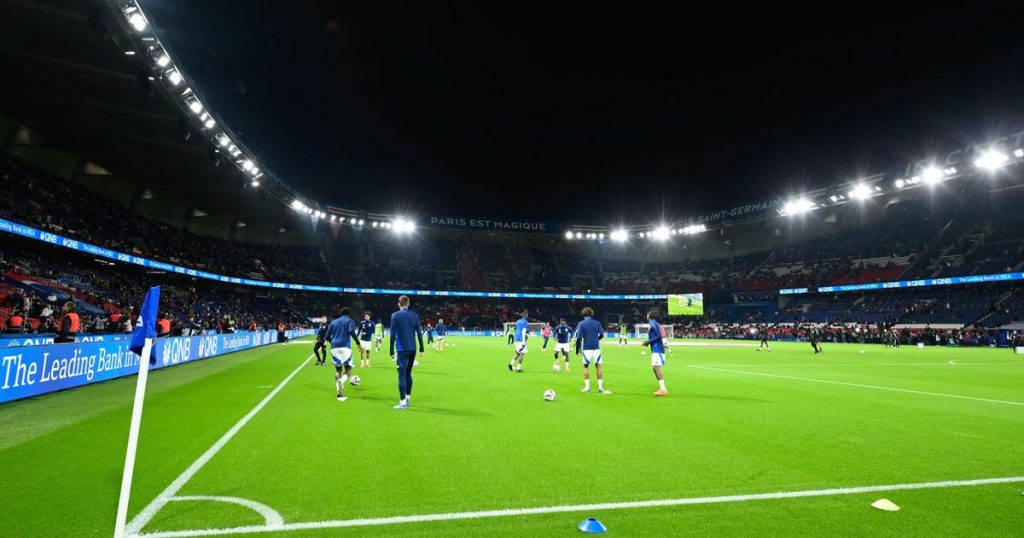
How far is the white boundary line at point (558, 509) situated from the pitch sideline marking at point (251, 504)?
14 centimetres

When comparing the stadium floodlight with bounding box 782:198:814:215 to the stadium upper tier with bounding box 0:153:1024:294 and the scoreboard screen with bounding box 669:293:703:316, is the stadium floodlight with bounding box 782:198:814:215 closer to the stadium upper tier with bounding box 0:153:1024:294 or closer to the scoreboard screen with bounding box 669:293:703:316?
the stadium upper tier with bounding box 0:153:1024:294

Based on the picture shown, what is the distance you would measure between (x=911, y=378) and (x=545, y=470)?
16772 millimetres

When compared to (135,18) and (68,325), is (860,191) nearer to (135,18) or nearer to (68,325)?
(135,18)

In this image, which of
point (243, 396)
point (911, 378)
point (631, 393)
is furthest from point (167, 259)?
point (911, 378)

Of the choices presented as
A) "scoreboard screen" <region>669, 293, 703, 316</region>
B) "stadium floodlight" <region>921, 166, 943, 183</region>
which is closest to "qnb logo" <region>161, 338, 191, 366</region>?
"scoreboard screen" <region>669, 293, 703, 316</region>

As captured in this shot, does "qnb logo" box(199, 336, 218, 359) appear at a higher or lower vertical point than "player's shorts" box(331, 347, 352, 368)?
lower

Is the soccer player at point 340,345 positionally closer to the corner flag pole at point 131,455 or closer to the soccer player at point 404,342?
the soccer player at point 404,342

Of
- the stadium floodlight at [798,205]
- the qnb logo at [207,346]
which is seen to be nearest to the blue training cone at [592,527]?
the qnb logo at [207,346]

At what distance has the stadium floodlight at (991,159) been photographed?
128 feet

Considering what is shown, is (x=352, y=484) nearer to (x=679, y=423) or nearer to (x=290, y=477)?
(x=290, y=477)

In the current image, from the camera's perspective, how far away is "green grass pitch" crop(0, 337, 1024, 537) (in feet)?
14.7

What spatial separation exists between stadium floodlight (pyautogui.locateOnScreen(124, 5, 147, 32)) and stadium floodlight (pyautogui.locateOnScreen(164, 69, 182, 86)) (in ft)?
10.9

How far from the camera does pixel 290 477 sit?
225 inches

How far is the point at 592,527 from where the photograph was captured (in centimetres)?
419
